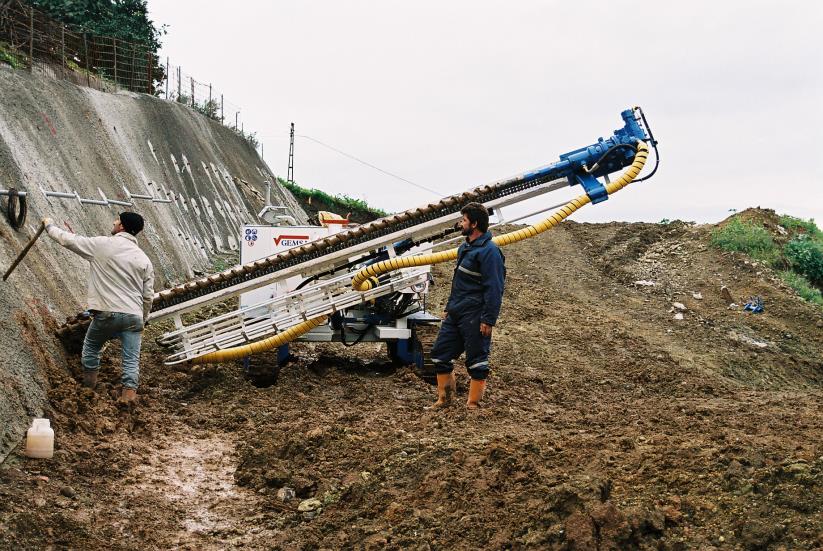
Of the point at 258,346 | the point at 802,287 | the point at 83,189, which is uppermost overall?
the point at 83,189

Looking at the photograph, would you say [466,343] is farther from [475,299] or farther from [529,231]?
[529,231]

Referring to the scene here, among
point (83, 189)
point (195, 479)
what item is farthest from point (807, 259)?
point (195, 479)

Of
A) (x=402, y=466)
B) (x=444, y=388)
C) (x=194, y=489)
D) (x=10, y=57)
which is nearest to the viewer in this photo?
(x=402, y=466)

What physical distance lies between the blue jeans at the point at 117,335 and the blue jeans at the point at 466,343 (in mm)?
2721

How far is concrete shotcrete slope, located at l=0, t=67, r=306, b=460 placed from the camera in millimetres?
7555

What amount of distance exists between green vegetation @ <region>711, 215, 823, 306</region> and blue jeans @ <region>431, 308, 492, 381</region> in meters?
15.1

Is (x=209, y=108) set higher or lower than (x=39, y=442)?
higher

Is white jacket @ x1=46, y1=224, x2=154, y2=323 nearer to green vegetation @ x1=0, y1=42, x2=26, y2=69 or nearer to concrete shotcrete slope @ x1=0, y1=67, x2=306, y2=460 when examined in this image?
concrete shotcrete slope @ x1=0, y1=67, x2=306, y2=460

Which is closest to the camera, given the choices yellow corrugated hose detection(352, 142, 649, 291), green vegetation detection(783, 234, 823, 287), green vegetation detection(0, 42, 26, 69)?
yellow corrugated hose detection(352, 142, 649, 291)

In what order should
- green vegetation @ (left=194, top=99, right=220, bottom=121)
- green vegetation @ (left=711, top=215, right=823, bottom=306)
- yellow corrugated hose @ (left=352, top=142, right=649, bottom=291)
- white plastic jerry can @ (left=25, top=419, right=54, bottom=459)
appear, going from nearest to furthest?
white plastic jerry can @ (left=25, top=419, right=54, bottom=459)
yellow corrugated hose @ (left=352, top=142, right=649, bottom=291)
green vegetation @ (left=711, top=215, right=823, bottom=306)
green vegetation @ (left=194, top=99, right=220, bottom=121)

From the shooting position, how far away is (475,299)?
26.3 feet

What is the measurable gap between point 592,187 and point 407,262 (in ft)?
7.07

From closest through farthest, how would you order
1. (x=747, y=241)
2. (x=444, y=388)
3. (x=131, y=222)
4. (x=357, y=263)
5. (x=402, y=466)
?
1. (x=402, y=466)
2. (x=131, y=222)
3. (x=444, y=388)
4. (x=357, y=263)
5. (x=747, y=241)

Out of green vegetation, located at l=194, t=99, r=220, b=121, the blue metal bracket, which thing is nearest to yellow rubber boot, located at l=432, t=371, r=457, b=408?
the blue metal bracket
